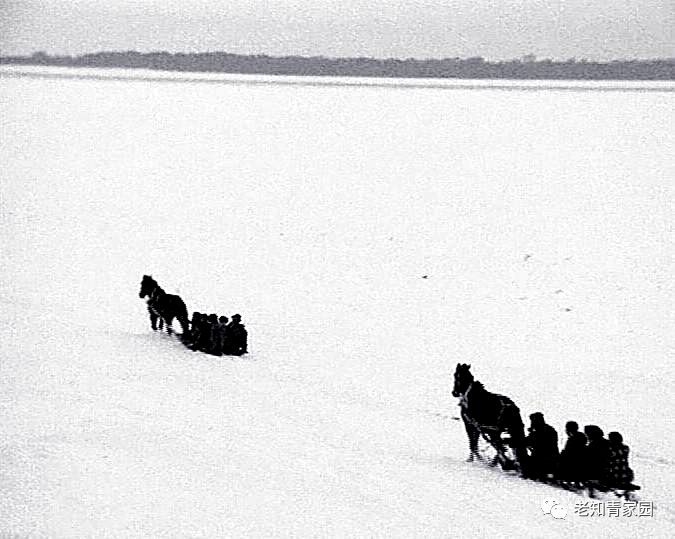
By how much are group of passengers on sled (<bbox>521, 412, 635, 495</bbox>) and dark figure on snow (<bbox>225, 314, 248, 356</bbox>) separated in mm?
5602

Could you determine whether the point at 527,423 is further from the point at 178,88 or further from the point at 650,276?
the point at 178,88

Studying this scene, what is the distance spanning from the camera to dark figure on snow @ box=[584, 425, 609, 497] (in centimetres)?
750

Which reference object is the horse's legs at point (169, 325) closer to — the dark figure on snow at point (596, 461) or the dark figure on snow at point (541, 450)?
the dark figure on snow at point (541, 450)

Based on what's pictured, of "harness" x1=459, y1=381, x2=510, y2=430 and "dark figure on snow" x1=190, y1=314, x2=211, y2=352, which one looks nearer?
"harness" x1=459, y1=381, x2=510, y2=430

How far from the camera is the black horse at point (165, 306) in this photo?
12.8m

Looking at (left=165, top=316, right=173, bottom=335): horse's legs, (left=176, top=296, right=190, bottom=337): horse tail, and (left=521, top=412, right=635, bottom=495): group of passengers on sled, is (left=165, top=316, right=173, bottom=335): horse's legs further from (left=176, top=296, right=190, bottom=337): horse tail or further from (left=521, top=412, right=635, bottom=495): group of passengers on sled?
(left=521, top=412, right=635, bottom=495): group of passengers on sled

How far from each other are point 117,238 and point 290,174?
28.8ft

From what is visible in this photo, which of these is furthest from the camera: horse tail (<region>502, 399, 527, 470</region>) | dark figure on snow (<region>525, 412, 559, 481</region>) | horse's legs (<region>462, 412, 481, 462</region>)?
horse's legs (<region>462, 412, 481, 462</region>)

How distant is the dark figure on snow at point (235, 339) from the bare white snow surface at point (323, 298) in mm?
394

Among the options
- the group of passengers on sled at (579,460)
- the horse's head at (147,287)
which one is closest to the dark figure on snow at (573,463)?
the group of passengers on sled at (579,460)

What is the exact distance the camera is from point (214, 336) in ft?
40.0

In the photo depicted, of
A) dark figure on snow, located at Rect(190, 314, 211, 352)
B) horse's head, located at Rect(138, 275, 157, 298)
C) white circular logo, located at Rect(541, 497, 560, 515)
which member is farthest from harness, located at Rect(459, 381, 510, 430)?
horse's head, located at Rect(138, 275, 157, 298)

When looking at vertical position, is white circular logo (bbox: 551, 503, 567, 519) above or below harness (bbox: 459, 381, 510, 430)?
below

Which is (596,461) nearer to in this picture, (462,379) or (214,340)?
(462,379)
